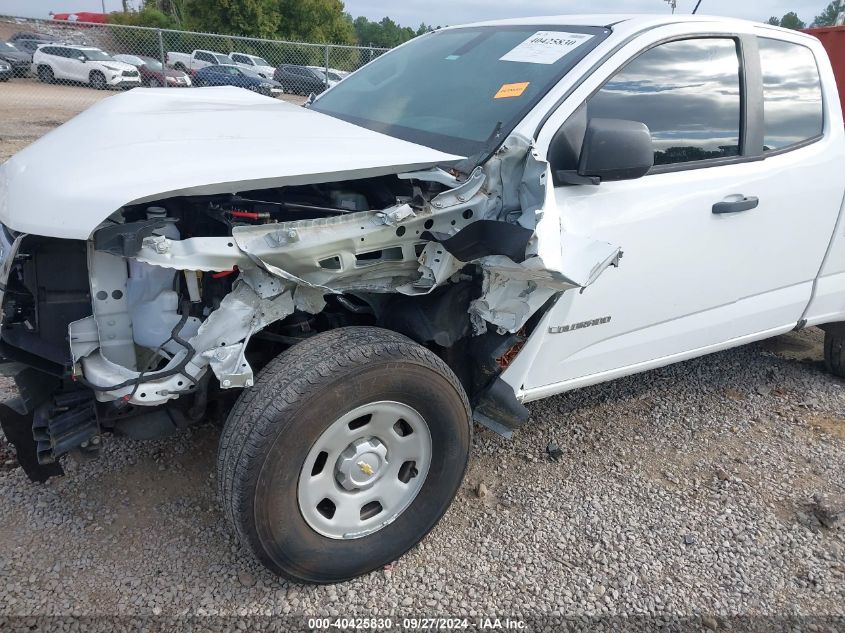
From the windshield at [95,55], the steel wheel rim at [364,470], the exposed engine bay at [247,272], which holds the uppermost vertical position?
the exposed engine bay at [247,272]

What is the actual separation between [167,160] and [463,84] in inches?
56.2

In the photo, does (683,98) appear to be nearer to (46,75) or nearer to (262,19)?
(46,75)

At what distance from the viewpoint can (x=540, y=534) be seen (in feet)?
8.66

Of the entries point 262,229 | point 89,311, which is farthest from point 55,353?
point 262,229

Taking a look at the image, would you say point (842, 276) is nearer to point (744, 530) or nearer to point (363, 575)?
point (744, 530)

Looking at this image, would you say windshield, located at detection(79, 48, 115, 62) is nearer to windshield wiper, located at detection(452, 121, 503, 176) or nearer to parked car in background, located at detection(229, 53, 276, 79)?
parked car in background, located at detection(229, 53, 276, 79)

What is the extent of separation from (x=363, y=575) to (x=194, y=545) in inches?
26.1

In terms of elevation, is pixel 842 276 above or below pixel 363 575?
above

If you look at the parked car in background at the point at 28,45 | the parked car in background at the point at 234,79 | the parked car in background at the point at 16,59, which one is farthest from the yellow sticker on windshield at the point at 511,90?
the parked car in background at the point at 28,45

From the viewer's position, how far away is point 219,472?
6.94 ft

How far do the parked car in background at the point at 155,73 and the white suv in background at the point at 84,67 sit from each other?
1.39 feet

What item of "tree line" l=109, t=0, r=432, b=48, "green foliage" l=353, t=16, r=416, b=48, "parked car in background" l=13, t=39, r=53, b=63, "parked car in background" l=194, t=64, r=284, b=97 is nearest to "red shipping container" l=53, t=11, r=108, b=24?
"tree line" l=109, t=0, r=432, b=48

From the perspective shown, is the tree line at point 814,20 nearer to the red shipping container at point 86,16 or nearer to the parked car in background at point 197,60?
the parked car in background at point 197,60

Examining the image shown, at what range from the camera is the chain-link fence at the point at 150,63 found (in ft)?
42.7
